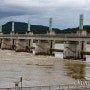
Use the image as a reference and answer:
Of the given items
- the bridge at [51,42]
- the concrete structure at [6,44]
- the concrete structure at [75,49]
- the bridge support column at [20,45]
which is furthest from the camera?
the concrete structure at [6,44]

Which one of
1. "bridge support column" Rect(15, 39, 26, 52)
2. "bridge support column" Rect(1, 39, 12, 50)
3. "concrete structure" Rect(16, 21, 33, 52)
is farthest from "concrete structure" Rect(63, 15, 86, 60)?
"bridge support column" Rect(1, 39, 12, 50)

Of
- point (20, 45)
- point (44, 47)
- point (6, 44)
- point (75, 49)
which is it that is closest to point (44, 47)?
point (44, 47)

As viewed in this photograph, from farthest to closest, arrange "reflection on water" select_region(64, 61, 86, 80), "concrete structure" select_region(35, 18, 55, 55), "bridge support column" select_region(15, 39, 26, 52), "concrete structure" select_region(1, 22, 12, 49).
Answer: "concrete structure" select_region(1, 22, 12, 49), "bridge support column" select_region(15, 39, 26, 52), "concrete structure" select_region(35, 18, 55, 55), "reflection on water" select_region(64, 61, 86, 80)

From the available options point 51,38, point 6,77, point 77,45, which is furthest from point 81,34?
point 6,77

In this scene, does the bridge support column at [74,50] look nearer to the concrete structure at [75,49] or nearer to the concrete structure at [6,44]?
the concrete structure at [75,49]

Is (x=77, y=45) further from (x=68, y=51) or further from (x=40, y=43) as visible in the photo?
(x=40, y=43)

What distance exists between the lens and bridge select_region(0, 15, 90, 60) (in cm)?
9738

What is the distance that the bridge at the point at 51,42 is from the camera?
9738 cm

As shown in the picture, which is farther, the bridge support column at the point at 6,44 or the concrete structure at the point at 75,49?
the bridge support column at the point at 6,44

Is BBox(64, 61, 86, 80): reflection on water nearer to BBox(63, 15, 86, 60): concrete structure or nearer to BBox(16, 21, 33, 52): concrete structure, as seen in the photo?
BBox(63, 15, 86, 60): concrete structure

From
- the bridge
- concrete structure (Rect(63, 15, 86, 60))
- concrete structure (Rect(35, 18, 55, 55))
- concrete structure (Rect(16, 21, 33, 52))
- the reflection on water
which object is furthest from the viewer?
concrete structure (Rect(16, 21, 33, 52))

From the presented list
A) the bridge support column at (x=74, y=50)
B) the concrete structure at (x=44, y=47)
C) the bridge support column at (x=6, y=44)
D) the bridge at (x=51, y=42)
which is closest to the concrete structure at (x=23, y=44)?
the bridge at (x=51, y=42)

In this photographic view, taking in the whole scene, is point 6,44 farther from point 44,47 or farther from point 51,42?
point 44,47

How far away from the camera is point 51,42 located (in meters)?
119
